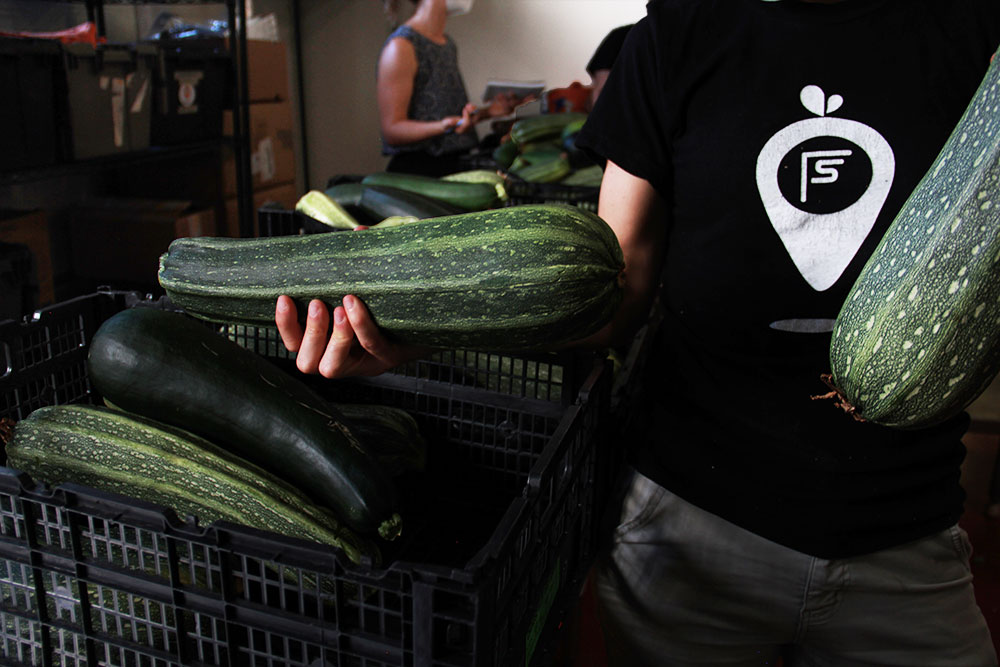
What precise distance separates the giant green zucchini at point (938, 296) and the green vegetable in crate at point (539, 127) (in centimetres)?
219

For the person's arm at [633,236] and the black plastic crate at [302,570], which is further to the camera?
the person's arm at [633,236]

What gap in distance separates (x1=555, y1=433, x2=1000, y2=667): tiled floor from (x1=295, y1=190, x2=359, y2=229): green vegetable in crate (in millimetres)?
920

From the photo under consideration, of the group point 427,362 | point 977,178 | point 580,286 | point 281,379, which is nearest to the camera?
point 977,178

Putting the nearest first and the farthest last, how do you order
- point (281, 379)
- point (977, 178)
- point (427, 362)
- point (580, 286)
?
point (977, 178)
point (580, 286)
point (281, 379)
point (427, 362)

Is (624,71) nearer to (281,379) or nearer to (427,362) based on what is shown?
(427,362)

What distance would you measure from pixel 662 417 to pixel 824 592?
10.0 inches

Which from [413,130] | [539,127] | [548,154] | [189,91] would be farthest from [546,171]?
[189,91]

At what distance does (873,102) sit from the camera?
828 millimetres

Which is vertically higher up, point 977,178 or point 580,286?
point 977,178

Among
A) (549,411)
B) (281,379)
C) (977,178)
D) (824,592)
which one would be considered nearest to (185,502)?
(281,379)

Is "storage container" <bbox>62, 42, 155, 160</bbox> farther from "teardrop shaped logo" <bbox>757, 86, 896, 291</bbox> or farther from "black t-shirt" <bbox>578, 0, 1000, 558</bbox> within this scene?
"teardrop shaped logo" <bbox>757, 86, 896, 291</bbox>

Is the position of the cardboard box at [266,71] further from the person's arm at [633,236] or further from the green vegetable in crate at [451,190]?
the person's arm at [633,236]

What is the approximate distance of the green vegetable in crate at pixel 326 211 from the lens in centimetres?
154

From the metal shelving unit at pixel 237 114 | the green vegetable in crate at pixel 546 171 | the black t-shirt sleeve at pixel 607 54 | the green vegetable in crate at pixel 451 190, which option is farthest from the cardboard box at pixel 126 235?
the black t-shirt sleeve at pixel 607 54
